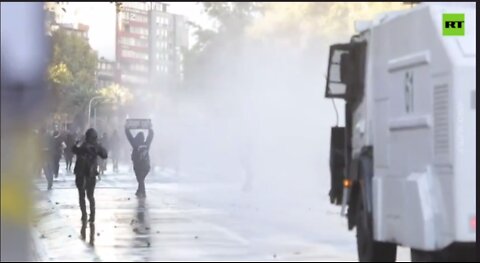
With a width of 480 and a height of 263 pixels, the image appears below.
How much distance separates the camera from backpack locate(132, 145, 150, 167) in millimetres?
3445

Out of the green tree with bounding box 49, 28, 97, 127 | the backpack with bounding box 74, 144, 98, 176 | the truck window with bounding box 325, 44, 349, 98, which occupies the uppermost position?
the truck window with bounding box 325, 44, 349, 98

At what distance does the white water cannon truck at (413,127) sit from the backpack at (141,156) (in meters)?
2.73

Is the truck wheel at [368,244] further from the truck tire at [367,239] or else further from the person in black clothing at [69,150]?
the person in black clothing at [69,150]

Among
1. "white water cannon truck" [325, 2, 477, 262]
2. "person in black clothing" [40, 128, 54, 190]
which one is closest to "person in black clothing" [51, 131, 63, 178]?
"person in black clothing" [40, 128, 54, 190]

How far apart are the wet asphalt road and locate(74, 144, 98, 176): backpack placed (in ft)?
0.77

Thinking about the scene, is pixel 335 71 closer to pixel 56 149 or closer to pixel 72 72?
pixel 72 72

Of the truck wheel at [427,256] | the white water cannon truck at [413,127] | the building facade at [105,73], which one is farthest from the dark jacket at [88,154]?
the truck wheel at [427,256]

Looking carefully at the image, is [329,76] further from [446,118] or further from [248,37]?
[248,37]

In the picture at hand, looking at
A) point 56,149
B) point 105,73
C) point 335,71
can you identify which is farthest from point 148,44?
point 335,71

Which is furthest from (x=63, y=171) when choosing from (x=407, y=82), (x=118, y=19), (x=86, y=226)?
(x=407, y=82)

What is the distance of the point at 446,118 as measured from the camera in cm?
675

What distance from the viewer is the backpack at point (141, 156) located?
3.45 metres

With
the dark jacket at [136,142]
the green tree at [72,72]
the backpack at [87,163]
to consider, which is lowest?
the backpack at [87,163]

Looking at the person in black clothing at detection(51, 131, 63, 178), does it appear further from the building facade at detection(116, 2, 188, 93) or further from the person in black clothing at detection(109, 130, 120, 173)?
the building facade at detection(116, 2, 188, 93)
